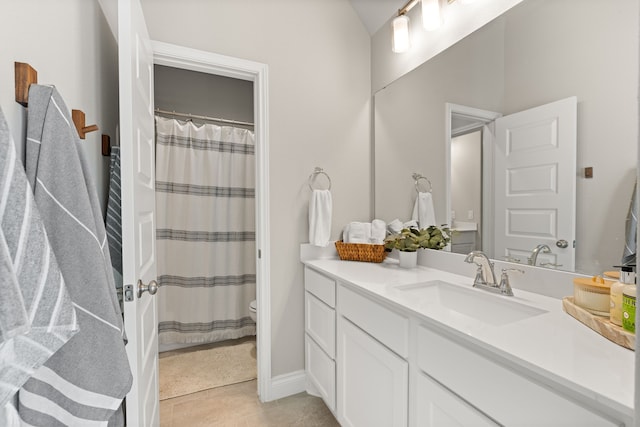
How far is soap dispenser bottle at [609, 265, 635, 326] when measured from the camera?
2.52 feet

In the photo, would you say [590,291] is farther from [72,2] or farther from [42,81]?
[72,2]

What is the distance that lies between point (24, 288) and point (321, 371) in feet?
5.02

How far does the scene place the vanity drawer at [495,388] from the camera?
24.1 inches

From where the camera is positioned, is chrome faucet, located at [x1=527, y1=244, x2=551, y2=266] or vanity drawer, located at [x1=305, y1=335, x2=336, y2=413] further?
vanity drawer, located at [x1=305, y1=335, x2=336, y2=413]

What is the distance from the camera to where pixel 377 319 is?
1.20 metres

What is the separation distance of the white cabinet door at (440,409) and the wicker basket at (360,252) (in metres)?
0.88

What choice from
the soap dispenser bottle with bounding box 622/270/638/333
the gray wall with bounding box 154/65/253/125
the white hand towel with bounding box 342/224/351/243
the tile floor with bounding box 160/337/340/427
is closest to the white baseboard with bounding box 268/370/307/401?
the tile floor with bounding box 160/337/340/427

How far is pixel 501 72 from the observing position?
4.30 feet

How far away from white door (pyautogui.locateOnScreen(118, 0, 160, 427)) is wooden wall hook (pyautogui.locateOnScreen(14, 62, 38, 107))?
31 centimetres

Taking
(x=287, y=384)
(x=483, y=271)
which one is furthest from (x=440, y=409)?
(x=287, y=384)

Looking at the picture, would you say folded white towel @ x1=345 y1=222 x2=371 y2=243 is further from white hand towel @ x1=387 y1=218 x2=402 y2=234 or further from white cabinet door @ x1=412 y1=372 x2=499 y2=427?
white cabinet door @ x1=412 y1=372 x2=499 y2=427

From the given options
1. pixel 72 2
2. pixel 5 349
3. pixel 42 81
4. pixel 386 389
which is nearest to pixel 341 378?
pixel 386 389

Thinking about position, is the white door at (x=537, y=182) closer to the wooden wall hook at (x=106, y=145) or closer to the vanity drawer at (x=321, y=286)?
the vanity drawer at (x=321, y=286)

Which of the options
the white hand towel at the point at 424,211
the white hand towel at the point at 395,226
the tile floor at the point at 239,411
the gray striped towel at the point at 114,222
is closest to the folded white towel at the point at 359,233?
the white hand towel at the point at 395,226
